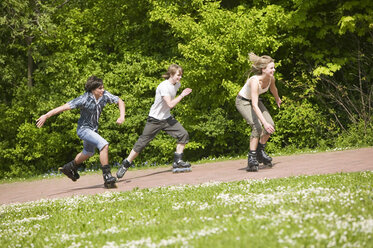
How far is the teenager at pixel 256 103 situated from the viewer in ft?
28.4

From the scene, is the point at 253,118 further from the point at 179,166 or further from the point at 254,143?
the point at 179,166

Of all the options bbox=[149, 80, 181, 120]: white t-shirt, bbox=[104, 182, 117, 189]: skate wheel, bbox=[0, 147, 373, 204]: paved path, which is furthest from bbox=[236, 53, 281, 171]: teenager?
bbox=[104, 182, 117, 189]: skate wheel

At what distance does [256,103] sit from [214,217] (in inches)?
148

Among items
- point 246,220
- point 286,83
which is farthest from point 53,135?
point 246,220

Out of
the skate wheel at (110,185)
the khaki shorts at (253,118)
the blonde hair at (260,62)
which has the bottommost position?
the skate wheel at (110,185)

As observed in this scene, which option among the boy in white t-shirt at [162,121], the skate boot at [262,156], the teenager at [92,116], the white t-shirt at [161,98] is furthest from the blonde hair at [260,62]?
the teenager at [92,116]

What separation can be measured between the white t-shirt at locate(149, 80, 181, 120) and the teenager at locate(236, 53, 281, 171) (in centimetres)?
141

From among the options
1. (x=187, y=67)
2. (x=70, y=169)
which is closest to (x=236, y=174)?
(x=70, y=169)

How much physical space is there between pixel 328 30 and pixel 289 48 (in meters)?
1.27

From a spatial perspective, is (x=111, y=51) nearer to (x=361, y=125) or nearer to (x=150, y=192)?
(x=361, y=125)

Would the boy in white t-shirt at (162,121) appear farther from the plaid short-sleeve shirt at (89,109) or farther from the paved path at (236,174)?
the plaid short-sleeve shirt at (89,109)

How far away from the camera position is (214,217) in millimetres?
5168

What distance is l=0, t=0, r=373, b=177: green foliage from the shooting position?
14.1 m

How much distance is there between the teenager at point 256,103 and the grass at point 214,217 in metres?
1.58
